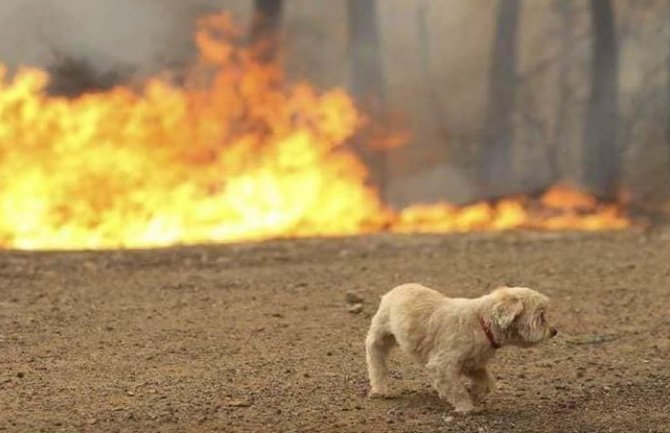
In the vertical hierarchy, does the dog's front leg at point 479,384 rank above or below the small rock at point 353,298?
below

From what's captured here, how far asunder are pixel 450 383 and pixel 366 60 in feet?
35.4

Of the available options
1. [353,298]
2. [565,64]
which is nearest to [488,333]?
[353,298]

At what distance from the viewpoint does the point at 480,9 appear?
17047 millimetres

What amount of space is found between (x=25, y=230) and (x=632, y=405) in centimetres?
876

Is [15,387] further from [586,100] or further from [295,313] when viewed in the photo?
[586,100]

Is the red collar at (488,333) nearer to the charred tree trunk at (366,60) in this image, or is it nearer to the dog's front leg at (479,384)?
the dog's front leg at (479,384)

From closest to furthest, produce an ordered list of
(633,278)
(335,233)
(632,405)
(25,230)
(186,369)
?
(632,405)
(186,369)
(633,278)
(25,230)
(335,233)

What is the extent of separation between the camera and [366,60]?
16.5 metres

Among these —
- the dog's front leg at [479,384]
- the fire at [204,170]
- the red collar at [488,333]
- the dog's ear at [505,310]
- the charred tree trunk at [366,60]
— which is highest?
the charred tree trunk at [366,60]

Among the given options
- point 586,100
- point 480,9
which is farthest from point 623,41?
point 480,9

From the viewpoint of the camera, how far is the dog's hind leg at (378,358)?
6633 millimetres

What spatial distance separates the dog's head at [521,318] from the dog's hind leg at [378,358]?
808mm

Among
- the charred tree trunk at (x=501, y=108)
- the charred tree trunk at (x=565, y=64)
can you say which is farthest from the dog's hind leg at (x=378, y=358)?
the charred tree trunk at (x=565, y=64)

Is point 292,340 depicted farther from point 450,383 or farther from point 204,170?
point 204,170
